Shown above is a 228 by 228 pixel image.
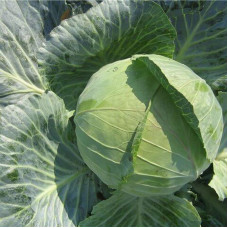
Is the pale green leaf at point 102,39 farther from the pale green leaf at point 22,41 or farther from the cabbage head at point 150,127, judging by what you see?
the cabbage head at point 150,127

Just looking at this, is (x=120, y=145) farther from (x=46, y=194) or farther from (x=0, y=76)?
(x=0, y=76)

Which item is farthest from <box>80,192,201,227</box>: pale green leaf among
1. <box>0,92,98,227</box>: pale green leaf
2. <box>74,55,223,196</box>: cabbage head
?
<box>74,55,223,196</box>: cabbage head

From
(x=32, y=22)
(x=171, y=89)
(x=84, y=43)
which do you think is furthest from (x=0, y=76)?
(x=171, y=89)

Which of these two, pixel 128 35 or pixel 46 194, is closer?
pixel 46 194

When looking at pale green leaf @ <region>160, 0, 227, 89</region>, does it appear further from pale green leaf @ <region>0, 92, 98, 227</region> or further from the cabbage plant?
pale green leaf @ <region>0, 92, 98, 227</region>

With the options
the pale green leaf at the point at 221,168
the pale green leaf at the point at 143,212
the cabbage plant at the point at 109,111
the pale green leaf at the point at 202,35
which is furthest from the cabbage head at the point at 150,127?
the pale green leaf at the point at 202,35

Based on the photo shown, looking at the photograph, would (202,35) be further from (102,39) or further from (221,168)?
(221,168)
